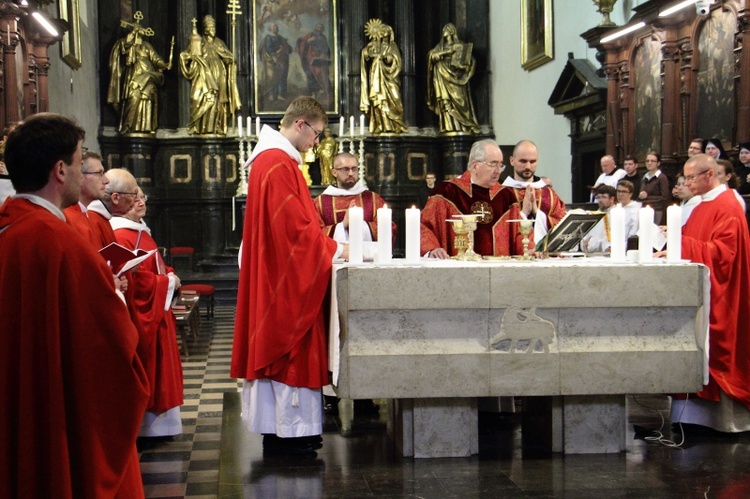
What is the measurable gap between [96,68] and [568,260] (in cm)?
1270

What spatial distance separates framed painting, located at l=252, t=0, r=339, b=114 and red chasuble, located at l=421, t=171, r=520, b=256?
10.9 meters

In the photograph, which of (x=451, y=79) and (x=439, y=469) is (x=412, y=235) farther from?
(x=451, y=79)

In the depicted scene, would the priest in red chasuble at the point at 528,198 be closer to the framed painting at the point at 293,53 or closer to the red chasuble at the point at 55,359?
the red chasuble at the point at 55,359

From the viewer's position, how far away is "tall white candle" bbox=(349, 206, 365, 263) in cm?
460

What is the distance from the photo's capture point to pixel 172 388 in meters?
5.28

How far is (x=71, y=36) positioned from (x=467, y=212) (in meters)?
9.83

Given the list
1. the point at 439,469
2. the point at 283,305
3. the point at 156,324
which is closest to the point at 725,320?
the point at 439,469

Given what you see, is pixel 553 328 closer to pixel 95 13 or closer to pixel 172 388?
pixel 172 388

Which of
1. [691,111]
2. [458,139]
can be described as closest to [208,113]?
[458,139]

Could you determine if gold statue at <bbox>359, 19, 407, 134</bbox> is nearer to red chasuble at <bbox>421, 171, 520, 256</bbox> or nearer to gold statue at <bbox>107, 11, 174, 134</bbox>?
gold statue at <bbox>107, 11, 174, 134</bbox>

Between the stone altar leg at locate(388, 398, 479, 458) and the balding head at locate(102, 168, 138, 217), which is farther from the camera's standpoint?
the balding head at locate(102, 168, 138, 217)

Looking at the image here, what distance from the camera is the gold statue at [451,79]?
16359 mm

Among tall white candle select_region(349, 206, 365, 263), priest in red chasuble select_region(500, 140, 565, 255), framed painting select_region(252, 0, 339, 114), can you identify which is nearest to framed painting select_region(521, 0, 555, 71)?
framed painting select_region(252, 0, 339, 114)

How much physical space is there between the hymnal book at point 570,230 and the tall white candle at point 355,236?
1.06 m
